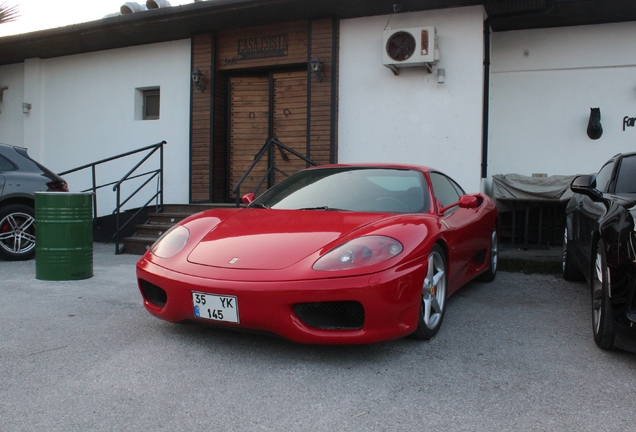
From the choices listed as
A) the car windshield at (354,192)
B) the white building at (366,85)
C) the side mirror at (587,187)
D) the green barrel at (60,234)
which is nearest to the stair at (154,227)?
the white building at (366,85)

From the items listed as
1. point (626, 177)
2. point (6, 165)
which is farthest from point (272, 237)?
point (6, 165)

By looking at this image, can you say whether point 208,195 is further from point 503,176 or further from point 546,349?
point 546,349

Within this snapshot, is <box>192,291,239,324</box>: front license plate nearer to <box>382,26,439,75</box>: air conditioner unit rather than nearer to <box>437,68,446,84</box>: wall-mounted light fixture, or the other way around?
<box>382,26,439,75</box>: air conditioner unit

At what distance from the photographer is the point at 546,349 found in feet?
10.6

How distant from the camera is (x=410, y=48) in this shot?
7.81m

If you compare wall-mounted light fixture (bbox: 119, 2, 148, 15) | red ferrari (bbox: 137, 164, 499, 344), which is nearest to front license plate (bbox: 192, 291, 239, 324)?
red ferrari (bbox: 137, 164, 499, 344)

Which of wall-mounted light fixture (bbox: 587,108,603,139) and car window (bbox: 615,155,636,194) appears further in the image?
wall-mounted light fixture (bbox: 587,108,603,139)

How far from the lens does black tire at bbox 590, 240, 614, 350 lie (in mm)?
2951

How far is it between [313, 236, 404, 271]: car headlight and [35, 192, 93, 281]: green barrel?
331 centimetres

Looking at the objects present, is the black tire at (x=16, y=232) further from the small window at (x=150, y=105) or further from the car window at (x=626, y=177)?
the car window at (x=626, y=177)

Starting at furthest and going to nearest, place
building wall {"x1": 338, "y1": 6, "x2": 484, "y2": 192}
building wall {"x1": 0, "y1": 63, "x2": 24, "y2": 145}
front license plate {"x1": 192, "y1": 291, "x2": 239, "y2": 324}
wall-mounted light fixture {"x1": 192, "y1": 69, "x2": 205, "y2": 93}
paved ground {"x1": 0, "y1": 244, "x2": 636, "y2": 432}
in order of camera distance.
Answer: building wall {"x1": 0, "y1": 63, "x2": 24, "y2": 145}, wall-mounted light fixture {"x1": 192, "y1": 69, "x2": 205, "y2": 93}, building wall {"x1": 338, "y1": 6, "x2": 484, "y2": 192}, front license plate {"x1": 192, "y1": 291, "x2": 239, "y2": 324}, paved ground {"x1": 0, "y1": 244, "x2": 636, "y2": 432}

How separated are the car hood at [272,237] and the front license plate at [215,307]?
20cm

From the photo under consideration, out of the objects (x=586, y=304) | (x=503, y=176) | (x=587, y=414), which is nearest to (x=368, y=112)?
(x=503, y=176)

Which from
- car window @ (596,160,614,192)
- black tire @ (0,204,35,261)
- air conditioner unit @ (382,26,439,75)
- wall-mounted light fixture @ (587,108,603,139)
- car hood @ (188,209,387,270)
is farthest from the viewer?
wall-mounted light fixture @ (587,108,603,139)
